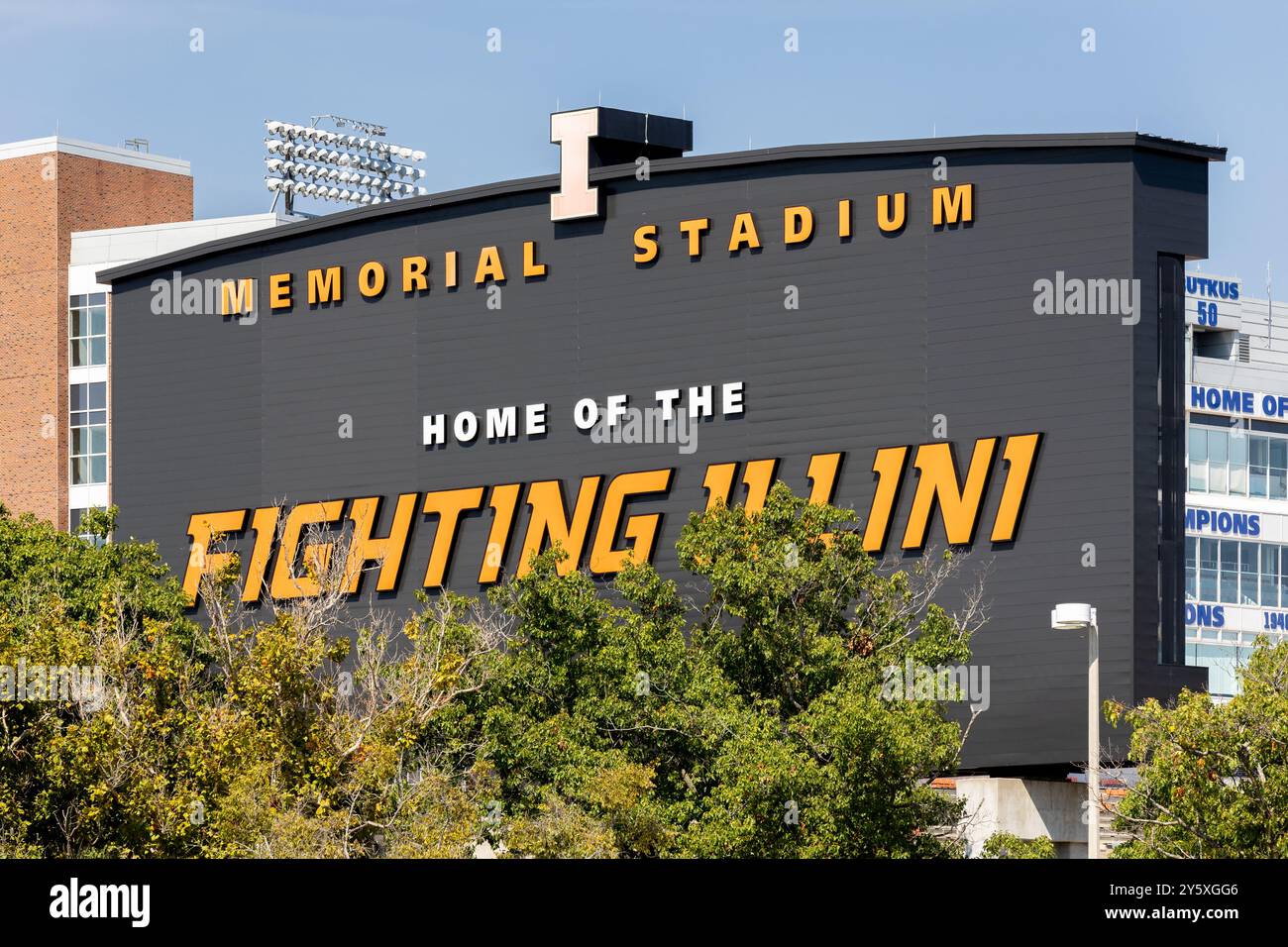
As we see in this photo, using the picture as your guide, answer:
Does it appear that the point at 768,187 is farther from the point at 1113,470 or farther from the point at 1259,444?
the point at 1259,444

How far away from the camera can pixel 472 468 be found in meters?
50.3

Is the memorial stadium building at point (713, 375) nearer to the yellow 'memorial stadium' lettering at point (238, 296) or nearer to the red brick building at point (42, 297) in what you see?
the yellow 'memorial stadium' lettering at point (238, 296)

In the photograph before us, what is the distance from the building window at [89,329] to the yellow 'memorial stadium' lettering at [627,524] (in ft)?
113

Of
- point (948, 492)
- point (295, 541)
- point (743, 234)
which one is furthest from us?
point (295, 541)

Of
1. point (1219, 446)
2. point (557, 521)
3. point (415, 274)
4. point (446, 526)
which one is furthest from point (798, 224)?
point (1219, 446)

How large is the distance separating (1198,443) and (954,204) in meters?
41.8

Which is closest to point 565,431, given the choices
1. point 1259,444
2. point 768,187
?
point 768,187

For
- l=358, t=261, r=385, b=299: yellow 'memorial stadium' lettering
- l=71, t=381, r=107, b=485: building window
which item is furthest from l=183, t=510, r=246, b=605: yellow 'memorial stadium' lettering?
l=71, t=381, r=107, b=485: building window

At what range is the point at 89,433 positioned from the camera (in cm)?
7525

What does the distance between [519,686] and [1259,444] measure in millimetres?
52786

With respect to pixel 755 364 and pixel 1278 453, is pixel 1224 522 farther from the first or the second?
pixel 755 364

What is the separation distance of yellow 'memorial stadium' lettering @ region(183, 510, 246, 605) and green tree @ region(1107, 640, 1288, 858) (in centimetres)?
2956

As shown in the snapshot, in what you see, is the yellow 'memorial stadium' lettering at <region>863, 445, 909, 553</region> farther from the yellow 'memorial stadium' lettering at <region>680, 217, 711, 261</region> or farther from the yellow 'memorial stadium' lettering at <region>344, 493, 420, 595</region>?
the yellow 'memorial stadium' lettering at <region>344, 493, 420, 595</region>

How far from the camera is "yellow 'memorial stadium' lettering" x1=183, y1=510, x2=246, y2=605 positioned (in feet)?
177
